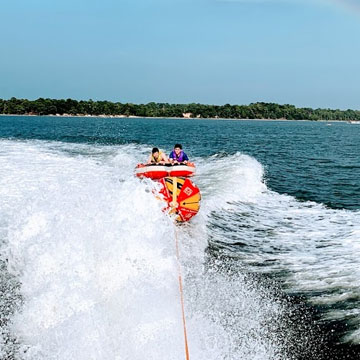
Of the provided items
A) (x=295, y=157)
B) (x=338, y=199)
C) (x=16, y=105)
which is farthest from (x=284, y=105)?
(x=338, y=199)

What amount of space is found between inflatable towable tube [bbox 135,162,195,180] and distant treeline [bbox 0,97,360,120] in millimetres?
120279

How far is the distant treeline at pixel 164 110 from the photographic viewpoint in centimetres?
12675

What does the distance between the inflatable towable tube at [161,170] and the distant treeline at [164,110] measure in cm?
12028

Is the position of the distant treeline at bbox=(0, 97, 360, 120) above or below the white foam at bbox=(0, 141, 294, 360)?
above

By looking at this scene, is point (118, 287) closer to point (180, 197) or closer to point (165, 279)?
point (165, 279)

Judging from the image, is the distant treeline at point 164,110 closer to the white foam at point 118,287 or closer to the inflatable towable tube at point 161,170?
the inflatable towable tube at point 161,170

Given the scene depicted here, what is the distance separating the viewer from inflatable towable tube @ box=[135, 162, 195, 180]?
12.7 metres

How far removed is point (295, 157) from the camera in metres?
23.8

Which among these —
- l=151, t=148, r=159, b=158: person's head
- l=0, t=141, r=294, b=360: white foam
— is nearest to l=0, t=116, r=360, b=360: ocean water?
l=0, t=141, r=294, b=360: white foam

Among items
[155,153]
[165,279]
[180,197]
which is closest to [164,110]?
[155,153]

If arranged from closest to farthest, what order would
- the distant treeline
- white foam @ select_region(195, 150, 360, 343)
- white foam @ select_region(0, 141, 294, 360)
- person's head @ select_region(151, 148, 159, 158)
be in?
white foam @ select_region(0, 141, 294, 360)
white foam @ select_region(195, 150, 360, 343)
person's head @ select_region(151, 148, 159, 158)
the distant treeline

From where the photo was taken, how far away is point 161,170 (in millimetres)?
12883

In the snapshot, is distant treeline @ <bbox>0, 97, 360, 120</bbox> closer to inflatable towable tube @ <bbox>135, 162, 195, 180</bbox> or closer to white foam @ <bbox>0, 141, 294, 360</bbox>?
inflatable towable tube @ <bbox>135, 162, 195, 180</bbox>

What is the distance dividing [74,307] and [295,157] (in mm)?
20444
